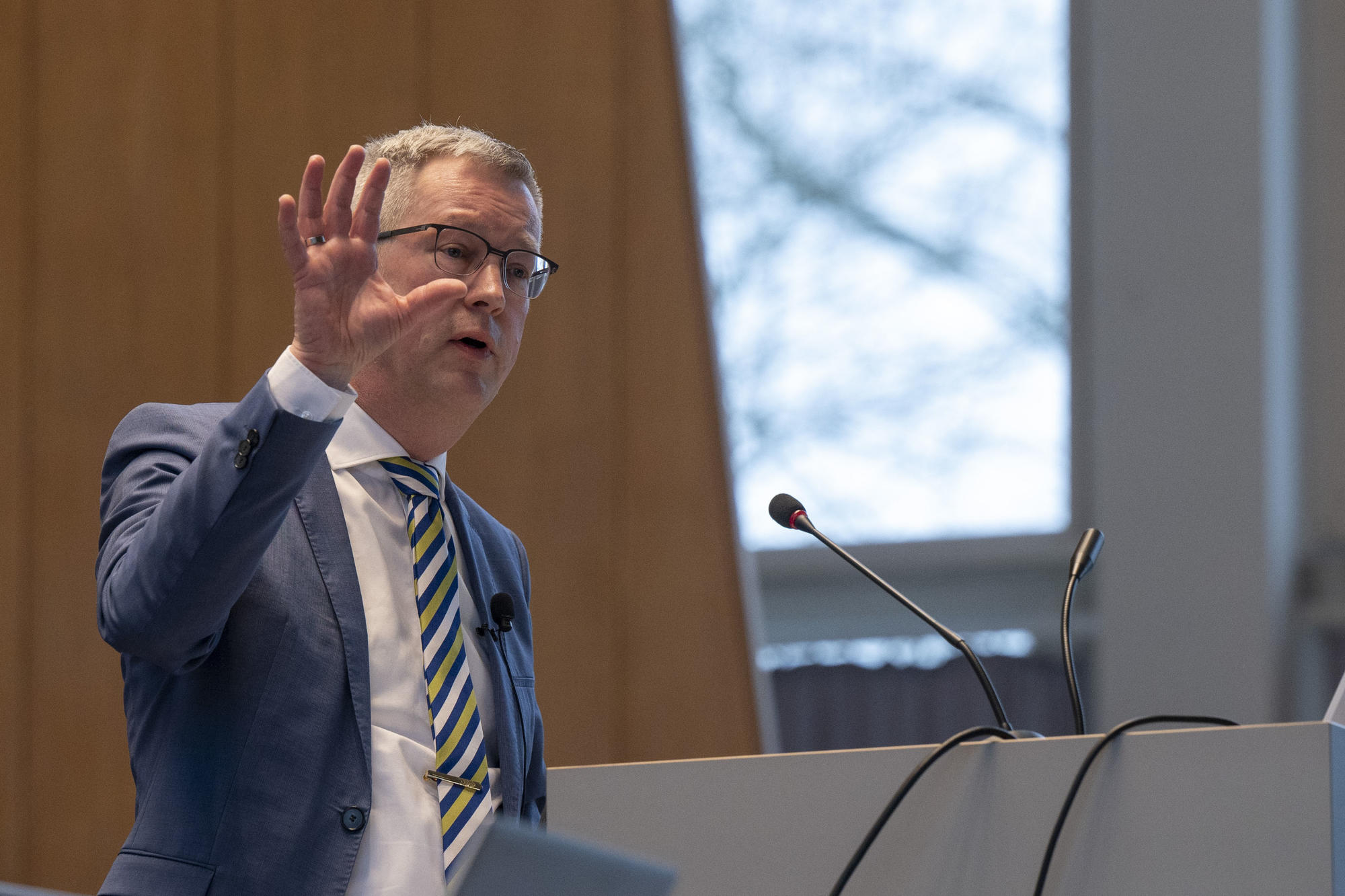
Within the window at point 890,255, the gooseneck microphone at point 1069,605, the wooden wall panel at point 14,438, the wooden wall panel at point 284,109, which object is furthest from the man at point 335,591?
the window at point 890,255

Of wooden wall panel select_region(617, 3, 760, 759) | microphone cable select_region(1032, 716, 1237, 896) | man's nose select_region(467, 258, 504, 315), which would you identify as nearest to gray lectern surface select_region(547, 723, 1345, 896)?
microphone cable select_region(1032, 716, 1237, 896)

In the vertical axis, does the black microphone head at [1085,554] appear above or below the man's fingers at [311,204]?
below

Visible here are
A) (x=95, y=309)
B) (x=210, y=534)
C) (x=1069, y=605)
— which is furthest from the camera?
(x=95, y=309)

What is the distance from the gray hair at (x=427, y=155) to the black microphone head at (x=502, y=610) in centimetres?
56

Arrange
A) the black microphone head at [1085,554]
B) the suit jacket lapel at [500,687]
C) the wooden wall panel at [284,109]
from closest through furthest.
→ the black microphone head at [1085,554], the suit jacket lapel at [500,687], the wooden wall panel at [284,109]

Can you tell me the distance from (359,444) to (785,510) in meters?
0.59

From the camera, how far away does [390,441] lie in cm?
204

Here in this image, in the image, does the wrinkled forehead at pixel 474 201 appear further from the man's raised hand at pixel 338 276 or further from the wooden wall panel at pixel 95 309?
the wooden wall panel at pixel 95 309

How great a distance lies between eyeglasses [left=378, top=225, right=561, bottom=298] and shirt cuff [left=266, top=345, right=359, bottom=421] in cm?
66

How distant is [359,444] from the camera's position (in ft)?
6.58

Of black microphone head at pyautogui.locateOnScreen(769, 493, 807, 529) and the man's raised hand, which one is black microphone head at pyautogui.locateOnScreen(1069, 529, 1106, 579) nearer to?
black microphone head at pyautogui.locateOnScreen(769, 493, 807, 529)

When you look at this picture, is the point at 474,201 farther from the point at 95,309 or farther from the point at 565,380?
the point at 95,309

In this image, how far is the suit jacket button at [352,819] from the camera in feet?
5.44

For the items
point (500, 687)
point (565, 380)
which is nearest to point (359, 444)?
point (500, 687)
